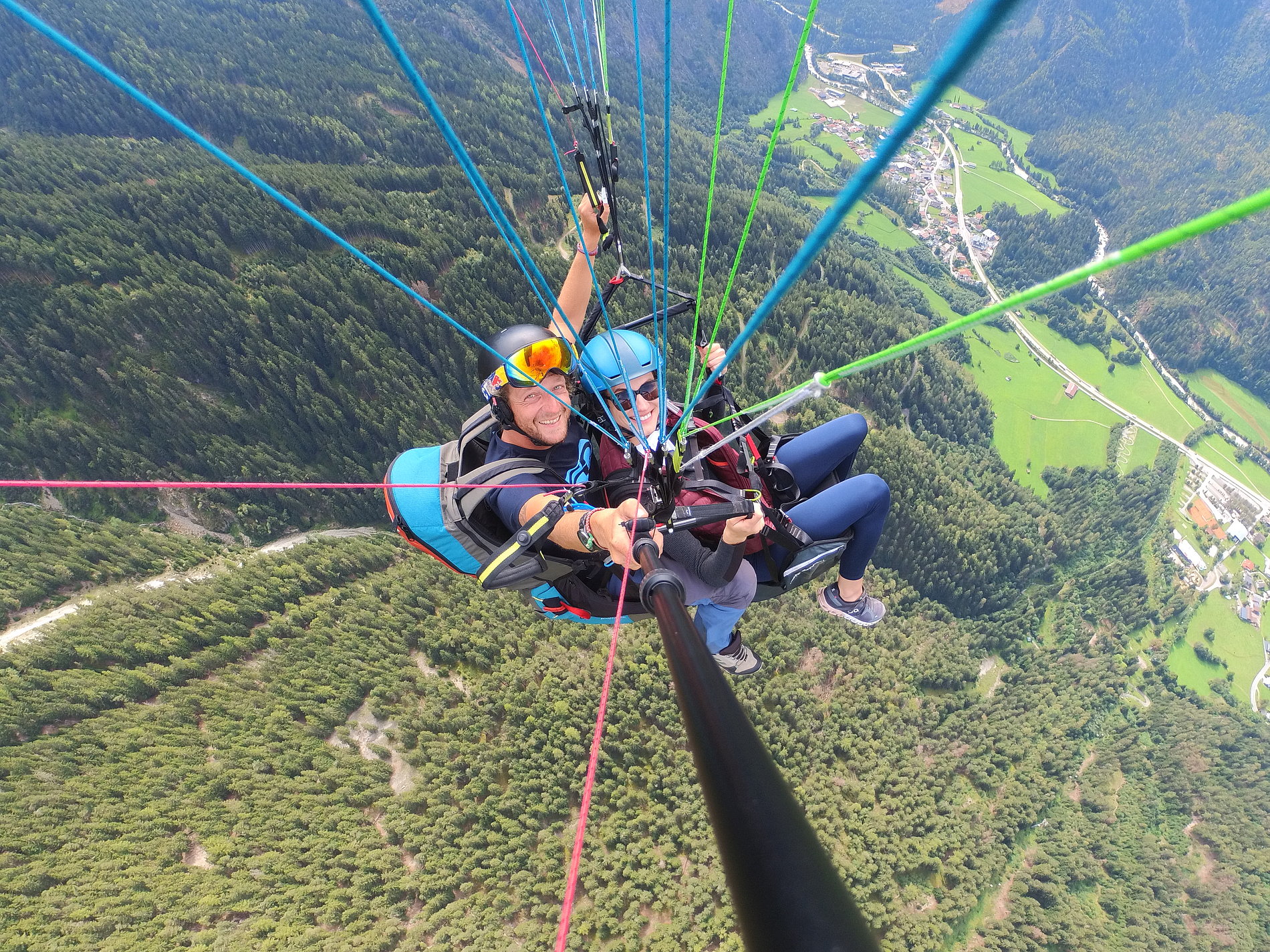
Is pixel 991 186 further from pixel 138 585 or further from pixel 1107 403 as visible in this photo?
pixel 138 585

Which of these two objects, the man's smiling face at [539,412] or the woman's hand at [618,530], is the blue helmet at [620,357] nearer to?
the man's smiling face at [539,412]

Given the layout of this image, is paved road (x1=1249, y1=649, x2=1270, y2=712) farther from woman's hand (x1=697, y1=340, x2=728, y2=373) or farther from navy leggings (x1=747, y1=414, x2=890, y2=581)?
woman's hand (x1=697, y1=340, x2=728, y2=373)

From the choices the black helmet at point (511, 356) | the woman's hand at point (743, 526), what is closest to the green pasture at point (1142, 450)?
the woman's hand at point (743, 526)

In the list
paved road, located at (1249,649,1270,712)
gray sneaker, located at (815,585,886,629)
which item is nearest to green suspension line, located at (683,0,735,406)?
gray sneaker, located at (815,585,886,629)

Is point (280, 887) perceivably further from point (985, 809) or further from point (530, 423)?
point (985, 809)

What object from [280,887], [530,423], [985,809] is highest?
[280,887]

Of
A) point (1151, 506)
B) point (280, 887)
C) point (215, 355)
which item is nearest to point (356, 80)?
point (215, 355)
